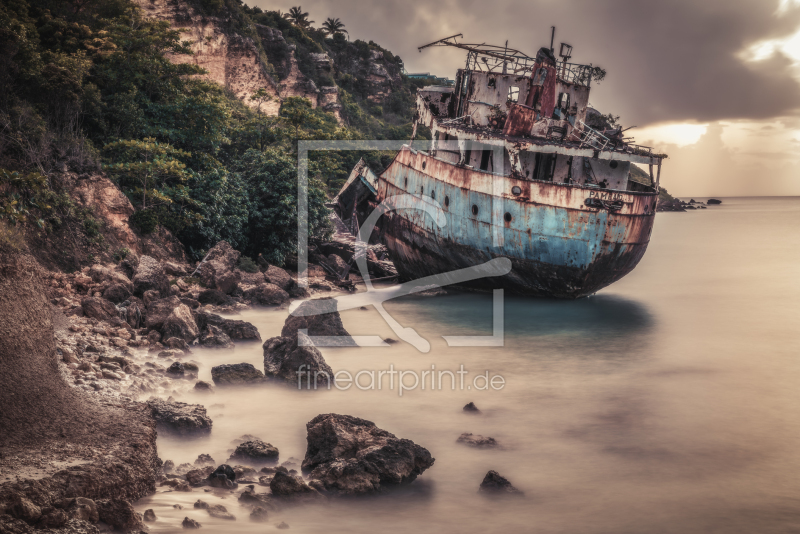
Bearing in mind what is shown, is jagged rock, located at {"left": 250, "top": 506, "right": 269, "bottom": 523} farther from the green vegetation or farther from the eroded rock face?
the eroded rock face

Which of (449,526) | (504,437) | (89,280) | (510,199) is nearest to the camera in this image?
(449,526)

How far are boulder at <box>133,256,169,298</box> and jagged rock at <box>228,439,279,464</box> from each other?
823cm

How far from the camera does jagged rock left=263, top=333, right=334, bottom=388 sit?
1239 cm

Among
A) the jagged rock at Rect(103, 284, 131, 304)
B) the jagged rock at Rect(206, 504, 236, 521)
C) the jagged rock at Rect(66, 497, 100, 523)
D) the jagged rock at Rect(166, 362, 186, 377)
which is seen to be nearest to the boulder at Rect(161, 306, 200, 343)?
the jagged rock at Rect(103, 284, 131, 304)

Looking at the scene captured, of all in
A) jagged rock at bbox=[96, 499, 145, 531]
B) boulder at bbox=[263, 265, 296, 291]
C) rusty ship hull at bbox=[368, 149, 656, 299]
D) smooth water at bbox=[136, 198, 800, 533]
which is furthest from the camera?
boulder at bbox=[263, 265, 296, 291]

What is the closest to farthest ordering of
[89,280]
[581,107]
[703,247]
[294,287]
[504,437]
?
[504,437], [89,280], [294,287], [581,107], [703,247]

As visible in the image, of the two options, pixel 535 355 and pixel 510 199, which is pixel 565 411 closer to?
pixel 535 355

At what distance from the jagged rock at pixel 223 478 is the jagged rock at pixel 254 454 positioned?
2.79ft

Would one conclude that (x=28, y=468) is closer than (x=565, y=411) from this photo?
Yes

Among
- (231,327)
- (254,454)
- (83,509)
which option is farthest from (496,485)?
(231,327)

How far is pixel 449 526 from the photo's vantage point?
25.2 feet

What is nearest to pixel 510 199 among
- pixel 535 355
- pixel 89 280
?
pixel 535 355

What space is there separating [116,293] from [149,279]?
126 centimetres

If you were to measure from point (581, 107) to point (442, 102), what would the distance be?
6.04 m
